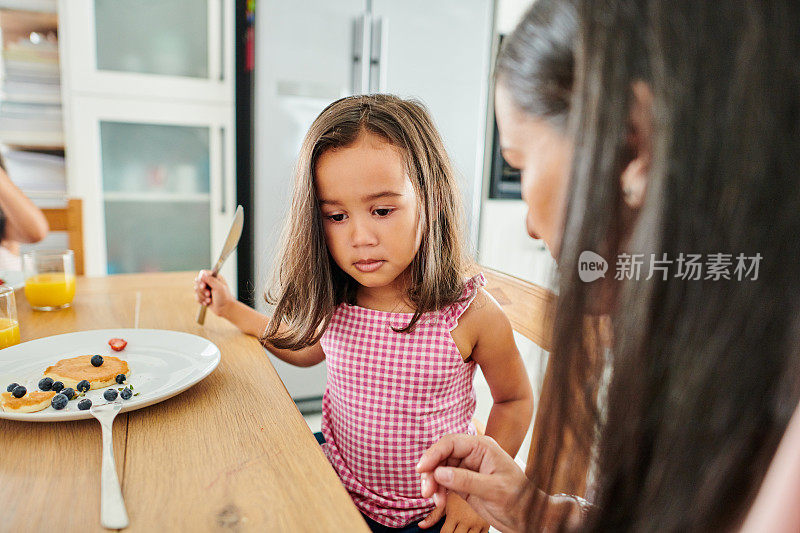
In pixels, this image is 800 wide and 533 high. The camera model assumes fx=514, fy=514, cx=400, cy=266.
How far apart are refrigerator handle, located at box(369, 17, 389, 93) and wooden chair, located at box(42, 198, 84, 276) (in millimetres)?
1202

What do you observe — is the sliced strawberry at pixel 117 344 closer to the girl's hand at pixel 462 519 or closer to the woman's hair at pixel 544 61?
the girl's hand at pixel 462 519

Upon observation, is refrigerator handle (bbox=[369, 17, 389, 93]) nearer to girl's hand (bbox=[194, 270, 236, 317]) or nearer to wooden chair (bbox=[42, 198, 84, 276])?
wooden chair (bbox=[42, 198, 84, 276])

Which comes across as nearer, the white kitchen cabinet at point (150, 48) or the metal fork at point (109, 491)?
the metal fork at point (109, 491)

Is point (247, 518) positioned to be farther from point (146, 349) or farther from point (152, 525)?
point (146, 349)

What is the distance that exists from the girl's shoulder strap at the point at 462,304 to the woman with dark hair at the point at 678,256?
43 centimetres

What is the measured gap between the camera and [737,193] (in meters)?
0.35

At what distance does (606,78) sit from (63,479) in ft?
1.92

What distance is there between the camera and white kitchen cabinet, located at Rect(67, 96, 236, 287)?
2086mm

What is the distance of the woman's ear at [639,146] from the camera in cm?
35

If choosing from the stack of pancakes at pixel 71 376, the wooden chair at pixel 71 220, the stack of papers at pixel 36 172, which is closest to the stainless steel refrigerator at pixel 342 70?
the wooden chair at pixel 71 220

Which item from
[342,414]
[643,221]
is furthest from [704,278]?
[342,414]

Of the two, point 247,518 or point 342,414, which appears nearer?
point 247,518

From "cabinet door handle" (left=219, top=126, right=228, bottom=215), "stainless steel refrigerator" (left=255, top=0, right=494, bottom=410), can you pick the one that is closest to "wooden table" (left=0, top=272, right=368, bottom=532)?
"stainless steel refrigerator" (left=255, top=0, right=494, bottom=410)

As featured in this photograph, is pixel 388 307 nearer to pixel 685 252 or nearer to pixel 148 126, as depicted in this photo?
pixel 685 252
